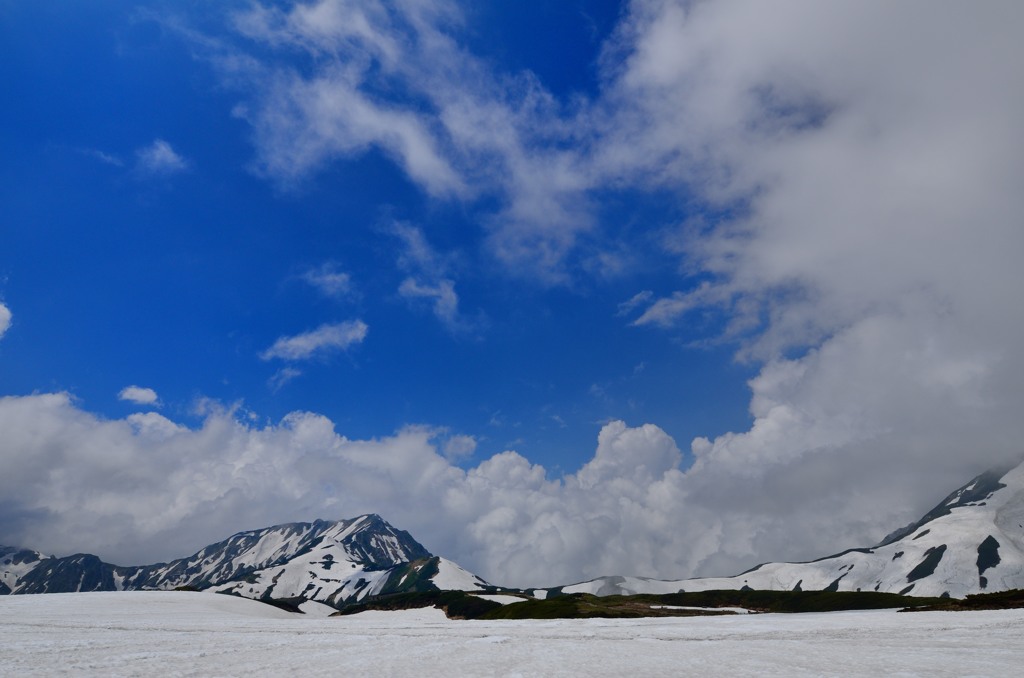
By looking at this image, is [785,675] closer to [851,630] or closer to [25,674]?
[25,674]

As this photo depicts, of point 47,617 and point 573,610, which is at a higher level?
point 47,617

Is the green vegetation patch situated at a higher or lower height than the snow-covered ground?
lower

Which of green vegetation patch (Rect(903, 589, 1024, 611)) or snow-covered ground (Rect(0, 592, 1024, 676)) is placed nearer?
snow-covered ground (Rect(0, 592, 1024, 676))

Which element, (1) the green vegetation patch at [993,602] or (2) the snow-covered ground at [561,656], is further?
(1) the green vegetation patch at [993,602]

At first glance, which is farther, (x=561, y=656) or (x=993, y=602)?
(x=993, y=602)

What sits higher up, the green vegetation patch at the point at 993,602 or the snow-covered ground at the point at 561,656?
the snow-covered ground at the point at 561,656

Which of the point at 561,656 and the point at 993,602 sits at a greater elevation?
the point at 561,656

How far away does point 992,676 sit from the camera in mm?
17062

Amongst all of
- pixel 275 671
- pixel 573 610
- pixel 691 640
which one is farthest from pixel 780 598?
pixel 275 671

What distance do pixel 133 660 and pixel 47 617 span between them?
157 feet

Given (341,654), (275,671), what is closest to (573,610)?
(341,654)

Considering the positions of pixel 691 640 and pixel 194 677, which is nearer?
pixel 194 677

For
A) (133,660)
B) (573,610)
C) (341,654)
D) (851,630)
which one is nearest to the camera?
(133,660)

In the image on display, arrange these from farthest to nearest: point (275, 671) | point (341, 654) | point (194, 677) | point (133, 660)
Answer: point (341, 654), point (133, 660), point (275, 671), point (194, 677)
